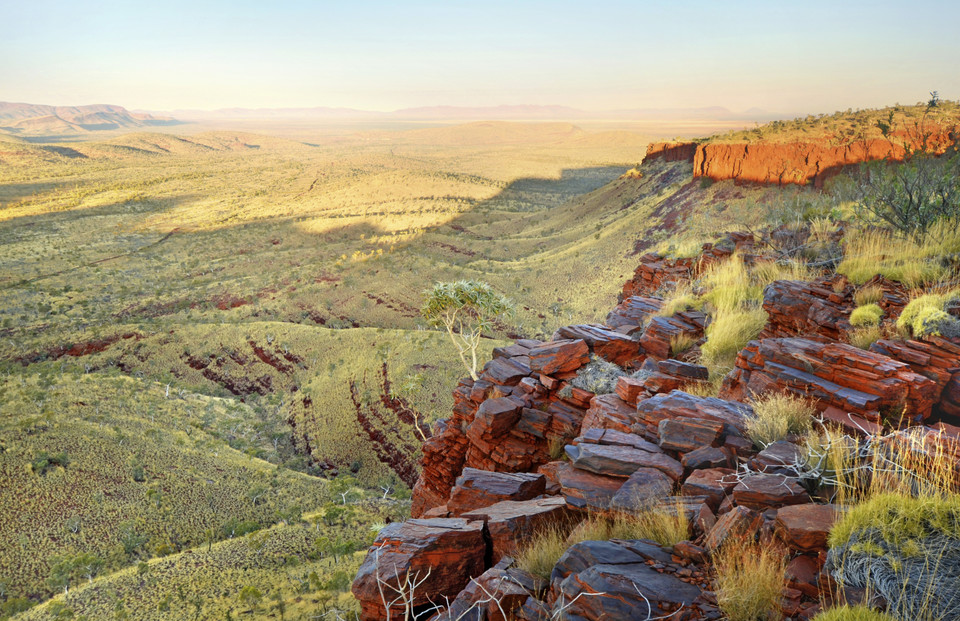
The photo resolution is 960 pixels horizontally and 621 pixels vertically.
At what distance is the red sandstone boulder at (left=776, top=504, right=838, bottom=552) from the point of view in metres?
4.03

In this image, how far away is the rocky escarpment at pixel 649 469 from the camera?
4.10m

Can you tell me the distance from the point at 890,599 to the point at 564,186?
13000 cm

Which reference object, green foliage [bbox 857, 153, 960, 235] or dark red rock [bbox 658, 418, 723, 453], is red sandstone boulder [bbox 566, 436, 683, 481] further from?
green foliage [bbox 857, 153, 960, 235]

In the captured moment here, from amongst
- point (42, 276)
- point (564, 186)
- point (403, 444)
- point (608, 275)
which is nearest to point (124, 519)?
point (403, 444)

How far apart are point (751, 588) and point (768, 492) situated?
1.34m

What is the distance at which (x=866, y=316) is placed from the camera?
25.5 feet

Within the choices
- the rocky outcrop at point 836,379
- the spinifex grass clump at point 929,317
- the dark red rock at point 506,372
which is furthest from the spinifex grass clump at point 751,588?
the dark red rock at point 506,372

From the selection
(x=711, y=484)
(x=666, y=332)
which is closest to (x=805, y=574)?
(x=711, y=484)

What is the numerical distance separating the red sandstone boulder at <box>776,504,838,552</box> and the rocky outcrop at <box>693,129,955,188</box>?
37529mm

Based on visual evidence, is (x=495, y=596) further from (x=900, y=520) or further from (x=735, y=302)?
(x=735, y=302)

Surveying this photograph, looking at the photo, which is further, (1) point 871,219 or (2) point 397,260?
(2) point 397,260

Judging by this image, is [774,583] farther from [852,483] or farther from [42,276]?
[42,276]

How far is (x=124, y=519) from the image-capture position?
64.7ft

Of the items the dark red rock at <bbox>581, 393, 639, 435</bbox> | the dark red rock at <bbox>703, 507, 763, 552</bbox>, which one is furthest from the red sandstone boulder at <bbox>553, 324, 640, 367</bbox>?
the dark red rock at <bbox>703, 507, 763, 552</bbox>
